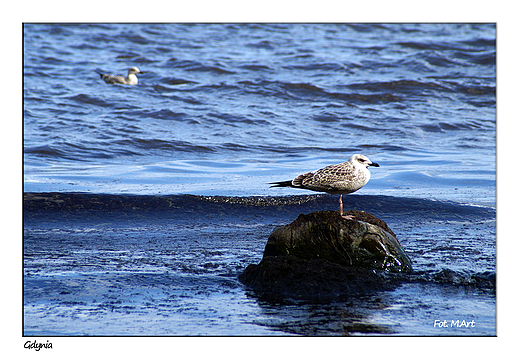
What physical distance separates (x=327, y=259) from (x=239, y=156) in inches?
255

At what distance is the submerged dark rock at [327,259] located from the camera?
463 centimetres

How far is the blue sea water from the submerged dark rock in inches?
9.2

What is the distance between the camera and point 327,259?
197 inches

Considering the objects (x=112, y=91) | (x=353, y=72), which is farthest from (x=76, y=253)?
(x=353, y=72)

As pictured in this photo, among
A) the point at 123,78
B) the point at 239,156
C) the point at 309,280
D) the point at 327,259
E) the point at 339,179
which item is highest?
the point at 123,78

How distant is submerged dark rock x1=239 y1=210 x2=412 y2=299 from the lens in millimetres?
4629

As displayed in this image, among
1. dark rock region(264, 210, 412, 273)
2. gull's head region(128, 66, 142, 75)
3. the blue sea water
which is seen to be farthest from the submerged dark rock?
gull's head region(128, 66, 142, 75)

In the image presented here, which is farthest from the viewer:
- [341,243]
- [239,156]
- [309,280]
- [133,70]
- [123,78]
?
[133,70]

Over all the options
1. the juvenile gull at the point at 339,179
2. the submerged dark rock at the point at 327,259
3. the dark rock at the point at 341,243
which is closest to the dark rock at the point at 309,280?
the submerged dark rock at the point at 327,259

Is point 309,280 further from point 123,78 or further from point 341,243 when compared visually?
point 123,78

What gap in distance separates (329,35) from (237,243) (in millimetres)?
19542

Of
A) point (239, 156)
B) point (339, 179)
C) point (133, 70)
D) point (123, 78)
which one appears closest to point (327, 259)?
point (339, 179)

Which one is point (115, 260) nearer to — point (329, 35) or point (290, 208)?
point (290, 208)

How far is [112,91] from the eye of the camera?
1711 centimetres
